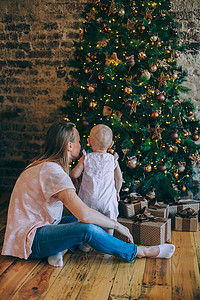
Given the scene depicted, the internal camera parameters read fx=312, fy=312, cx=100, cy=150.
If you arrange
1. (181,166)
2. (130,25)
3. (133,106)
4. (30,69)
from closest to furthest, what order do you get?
(133,106), (130,25), (181,166), (30,69)

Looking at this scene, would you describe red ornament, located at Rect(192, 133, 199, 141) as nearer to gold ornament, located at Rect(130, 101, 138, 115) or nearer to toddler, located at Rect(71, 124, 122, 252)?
gold ornament, located at Rect(130, 101, 138, 115)

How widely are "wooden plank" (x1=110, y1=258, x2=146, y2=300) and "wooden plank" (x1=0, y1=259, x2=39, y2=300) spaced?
24.8 inches

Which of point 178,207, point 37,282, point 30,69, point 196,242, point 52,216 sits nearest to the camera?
point 37,282

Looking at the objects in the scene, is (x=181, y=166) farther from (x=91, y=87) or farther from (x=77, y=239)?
(x=77, y=239)

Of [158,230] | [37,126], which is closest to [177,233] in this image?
[158,230]

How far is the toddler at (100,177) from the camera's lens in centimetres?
264

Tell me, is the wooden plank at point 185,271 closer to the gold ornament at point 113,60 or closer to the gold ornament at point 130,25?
the gold ornament at point 113,60

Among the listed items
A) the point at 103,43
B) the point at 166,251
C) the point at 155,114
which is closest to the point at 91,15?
the point at 103,43

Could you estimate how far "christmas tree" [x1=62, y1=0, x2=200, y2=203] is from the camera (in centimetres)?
321

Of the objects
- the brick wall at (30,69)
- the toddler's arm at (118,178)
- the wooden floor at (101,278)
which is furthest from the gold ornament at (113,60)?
the wooden floor at (101,278)

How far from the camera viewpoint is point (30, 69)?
4.50m

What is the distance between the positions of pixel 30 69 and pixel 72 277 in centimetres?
322

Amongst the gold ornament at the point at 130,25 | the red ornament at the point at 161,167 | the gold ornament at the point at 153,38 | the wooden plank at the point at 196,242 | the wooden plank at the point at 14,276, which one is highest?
the gold ornament at the point at 130,25

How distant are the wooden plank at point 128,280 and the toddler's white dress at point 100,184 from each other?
0.45 meters
